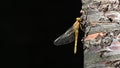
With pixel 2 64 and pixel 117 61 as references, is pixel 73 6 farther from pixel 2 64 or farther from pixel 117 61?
pixel 117 61

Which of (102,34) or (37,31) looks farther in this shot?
(37,31)

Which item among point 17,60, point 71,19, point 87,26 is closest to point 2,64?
point 17,60

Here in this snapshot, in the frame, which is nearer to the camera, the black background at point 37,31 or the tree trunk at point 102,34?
the tree trunk at point 102,34

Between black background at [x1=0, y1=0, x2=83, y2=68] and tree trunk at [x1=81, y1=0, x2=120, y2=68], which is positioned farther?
black background at [x1=0, y1=0, x2=83, y2=68]
